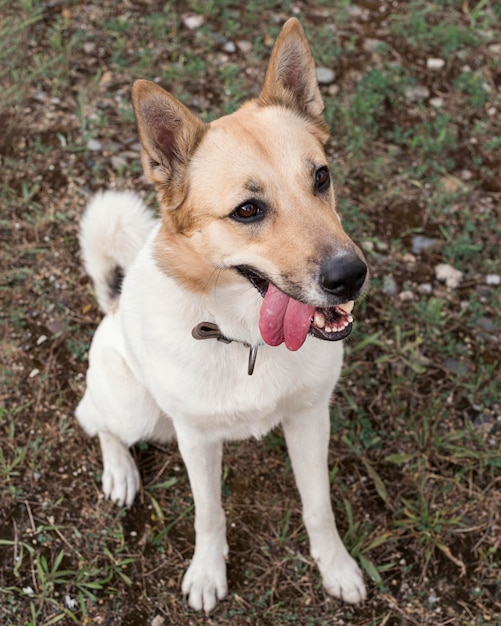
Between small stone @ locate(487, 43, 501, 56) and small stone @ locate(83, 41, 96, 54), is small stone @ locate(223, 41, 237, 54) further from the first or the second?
small stone @ locate(487, 43, 501, 56)

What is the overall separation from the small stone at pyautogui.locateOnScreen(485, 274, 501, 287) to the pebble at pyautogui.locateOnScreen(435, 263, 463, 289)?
0.16 m

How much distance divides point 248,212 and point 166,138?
448mm

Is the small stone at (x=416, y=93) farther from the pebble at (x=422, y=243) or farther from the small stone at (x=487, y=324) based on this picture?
the small stone at (x=487, y=324)

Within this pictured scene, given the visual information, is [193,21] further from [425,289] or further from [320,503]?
[320,503]

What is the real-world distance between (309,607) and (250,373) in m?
1.38

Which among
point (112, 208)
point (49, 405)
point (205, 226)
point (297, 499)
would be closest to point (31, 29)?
point (112, 208)

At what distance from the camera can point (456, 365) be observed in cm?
404

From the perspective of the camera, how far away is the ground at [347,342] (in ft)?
11.4

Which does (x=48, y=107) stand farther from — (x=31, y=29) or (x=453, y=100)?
(x=453, y=100)

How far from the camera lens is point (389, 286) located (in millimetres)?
4324

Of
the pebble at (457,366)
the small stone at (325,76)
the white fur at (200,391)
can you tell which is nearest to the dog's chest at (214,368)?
the white fur at (200,391)

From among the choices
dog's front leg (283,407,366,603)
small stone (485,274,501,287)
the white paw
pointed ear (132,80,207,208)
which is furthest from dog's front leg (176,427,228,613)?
small stone (485,274,501,287)

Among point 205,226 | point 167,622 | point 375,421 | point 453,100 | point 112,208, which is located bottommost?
point 167,622

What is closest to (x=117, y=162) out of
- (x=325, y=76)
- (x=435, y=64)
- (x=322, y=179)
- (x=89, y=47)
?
(x=89, y=47)
